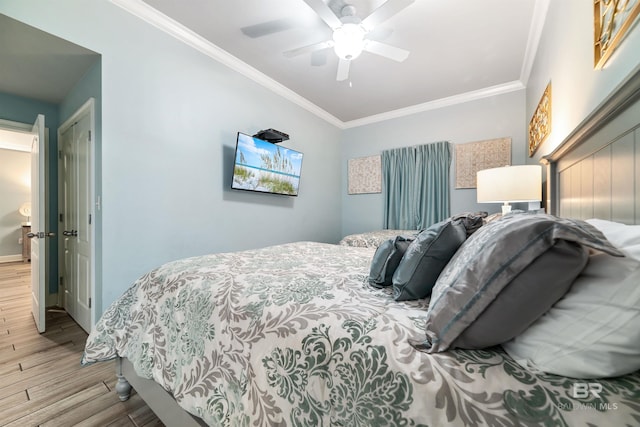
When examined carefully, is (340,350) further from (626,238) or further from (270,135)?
(270,135)

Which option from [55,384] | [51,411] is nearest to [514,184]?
[51,411]

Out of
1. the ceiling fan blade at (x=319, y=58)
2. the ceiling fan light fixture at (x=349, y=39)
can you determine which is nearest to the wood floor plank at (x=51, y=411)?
the ceiling fan light fixture at (x=349, y=39)

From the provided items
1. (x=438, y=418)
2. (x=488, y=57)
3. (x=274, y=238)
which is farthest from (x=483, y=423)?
(x=488, y=57)

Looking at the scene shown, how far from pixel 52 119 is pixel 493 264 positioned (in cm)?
448

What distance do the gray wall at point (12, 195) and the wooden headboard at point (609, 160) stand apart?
893 centimetres

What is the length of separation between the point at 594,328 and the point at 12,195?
8881 millimetres

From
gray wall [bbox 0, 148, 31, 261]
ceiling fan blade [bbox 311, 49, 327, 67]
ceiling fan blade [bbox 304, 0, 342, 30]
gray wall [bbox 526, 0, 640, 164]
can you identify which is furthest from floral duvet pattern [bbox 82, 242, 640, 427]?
gray wall [bbox 0, 148, 31, 261]

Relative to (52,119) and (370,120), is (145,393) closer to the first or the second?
(52,119)

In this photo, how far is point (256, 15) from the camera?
217 cm

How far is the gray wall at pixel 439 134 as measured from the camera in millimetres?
3305

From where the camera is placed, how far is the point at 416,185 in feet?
12.9

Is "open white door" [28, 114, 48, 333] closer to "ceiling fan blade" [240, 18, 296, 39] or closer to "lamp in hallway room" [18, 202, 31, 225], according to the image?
"ceiling fan blade" [240, 18, 296, 39]

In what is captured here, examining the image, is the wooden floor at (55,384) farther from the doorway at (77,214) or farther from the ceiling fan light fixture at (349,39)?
the ceiling fan light fixture at (349,39)

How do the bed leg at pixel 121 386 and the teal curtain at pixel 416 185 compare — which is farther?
the teal curtain at pixel 416 185
